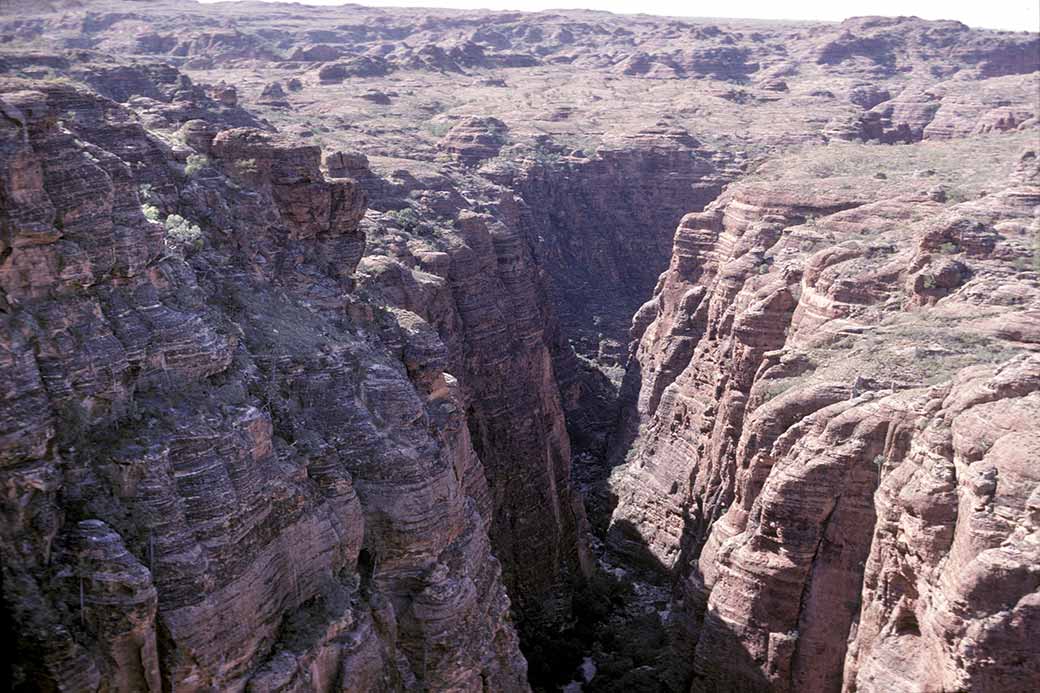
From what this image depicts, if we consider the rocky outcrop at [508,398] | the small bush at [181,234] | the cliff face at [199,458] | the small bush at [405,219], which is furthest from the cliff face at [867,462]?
the small bush at [181,234]

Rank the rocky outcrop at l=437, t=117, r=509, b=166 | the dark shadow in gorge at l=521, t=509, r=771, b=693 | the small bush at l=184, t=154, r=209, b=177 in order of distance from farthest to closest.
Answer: the rocky outcrop at l=437, t=117, r=509, b=166 < the dark shadow in gorge at l=521, t=509, r=771, b=693 < the small bush at l=184, t=154, r=209, b=177

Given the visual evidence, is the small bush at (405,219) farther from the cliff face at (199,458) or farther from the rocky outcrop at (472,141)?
the rocky outcrop at (472,141)

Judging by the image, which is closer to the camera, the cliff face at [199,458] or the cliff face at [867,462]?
the cliff face at [199,458]

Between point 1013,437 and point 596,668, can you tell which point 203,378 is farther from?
point 596,668

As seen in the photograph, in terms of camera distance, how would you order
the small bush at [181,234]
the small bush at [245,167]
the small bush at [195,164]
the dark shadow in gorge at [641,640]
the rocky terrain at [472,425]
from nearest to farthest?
the rocky terrain at [472,425] < the small bush at [181,234] < the small bush at [195,164] < the small bush at [245,167] < the dark shadow in gorge at [641,640]

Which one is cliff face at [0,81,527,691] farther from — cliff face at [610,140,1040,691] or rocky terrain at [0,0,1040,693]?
cliff face at [610,140,1040,691]

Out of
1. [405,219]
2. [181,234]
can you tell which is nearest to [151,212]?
[181,234]


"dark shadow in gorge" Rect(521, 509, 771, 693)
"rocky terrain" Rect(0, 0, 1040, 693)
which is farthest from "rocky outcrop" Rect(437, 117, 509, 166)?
"dark shadow in gorge" Rect(521, 509, 771, 693)

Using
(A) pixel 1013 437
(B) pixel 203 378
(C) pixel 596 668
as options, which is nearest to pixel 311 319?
(B) pixel 203 378
